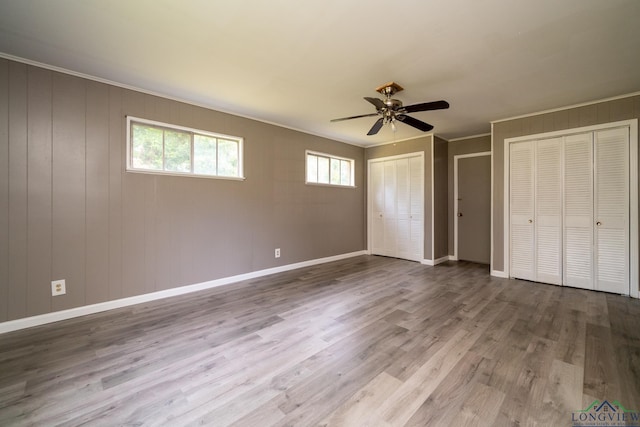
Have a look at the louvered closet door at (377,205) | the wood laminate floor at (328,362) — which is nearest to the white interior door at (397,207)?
the louvered closet door at (377,205)

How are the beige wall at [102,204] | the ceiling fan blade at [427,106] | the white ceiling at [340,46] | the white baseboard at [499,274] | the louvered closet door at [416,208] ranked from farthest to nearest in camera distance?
1. the louvered closet door at [416,208]
2. the white baseboard at [499,274]
3. the ceiling fan blade at [427,106]
4. the beige wall at [102,204]
5. the white ceiling at [340,46]

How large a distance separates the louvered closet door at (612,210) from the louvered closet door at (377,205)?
335 centimetres

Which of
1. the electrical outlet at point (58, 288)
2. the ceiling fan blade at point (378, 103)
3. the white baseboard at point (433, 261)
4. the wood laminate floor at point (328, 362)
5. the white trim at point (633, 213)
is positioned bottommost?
the wood laminate floor at point (328, 362)

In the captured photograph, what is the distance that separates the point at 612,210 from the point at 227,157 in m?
5.43

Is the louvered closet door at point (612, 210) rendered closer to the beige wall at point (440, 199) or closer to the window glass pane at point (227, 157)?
the beige wall at point (440, 199)

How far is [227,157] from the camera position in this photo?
12.7 ft

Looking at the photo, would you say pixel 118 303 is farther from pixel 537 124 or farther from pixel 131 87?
pixel 537 124

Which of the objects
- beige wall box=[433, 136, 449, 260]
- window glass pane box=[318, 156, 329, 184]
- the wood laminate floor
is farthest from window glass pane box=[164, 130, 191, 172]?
beige wall box=[433, 136, 449, 260]

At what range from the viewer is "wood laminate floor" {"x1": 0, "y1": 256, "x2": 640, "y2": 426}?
1441mm

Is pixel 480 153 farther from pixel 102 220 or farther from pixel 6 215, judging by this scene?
pixel 6 215

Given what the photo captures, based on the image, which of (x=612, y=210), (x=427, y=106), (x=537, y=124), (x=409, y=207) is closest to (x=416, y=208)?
(x=409, y=207)

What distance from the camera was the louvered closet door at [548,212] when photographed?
3.71 metres

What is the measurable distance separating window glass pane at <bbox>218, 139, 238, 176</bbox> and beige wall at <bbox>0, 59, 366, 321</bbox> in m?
0.18

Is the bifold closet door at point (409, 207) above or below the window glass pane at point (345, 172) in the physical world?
below
